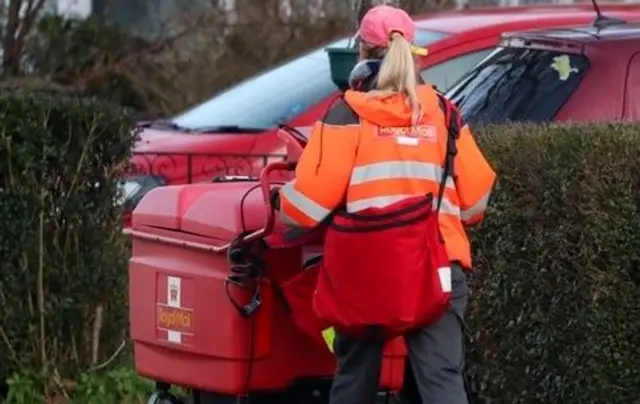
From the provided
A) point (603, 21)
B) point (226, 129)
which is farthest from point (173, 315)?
point (226, 129)

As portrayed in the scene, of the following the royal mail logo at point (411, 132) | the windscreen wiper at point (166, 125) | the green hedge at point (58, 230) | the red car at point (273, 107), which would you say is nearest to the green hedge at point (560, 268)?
the royal mail logo at point (411, 132)

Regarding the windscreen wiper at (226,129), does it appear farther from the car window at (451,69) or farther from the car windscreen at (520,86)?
the car windscreen at (520,86)

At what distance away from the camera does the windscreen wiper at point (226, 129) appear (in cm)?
971

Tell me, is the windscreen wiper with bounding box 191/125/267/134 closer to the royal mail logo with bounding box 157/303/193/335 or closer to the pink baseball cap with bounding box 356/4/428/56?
the royal mail logo with bounding box 157/303/193/335

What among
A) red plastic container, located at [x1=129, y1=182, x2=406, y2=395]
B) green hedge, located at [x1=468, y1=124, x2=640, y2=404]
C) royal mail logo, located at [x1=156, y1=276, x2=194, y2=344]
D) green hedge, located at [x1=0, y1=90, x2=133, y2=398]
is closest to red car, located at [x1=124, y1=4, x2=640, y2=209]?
green hedge, located at [x1=0, y1=90, x2=133, y2=398]

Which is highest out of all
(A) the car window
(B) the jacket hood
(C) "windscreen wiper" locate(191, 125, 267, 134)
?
(B) the jacket hood

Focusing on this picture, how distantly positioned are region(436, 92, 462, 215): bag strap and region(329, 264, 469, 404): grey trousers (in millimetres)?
271

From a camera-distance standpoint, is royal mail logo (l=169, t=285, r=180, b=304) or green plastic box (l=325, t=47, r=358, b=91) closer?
royal mail logo (l=169, t=285, r=180, b=304)

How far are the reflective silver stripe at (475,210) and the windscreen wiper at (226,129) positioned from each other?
13.6 ft

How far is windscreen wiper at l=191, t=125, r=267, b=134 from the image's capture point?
9711 millimetres

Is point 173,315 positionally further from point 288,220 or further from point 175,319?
point 288,220

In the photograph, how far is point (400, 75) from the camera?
541 cm

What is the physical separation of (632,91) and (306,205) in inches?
107

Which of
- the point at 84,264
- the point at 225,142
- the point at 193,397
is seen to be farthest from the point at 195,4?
the point at 193,397
